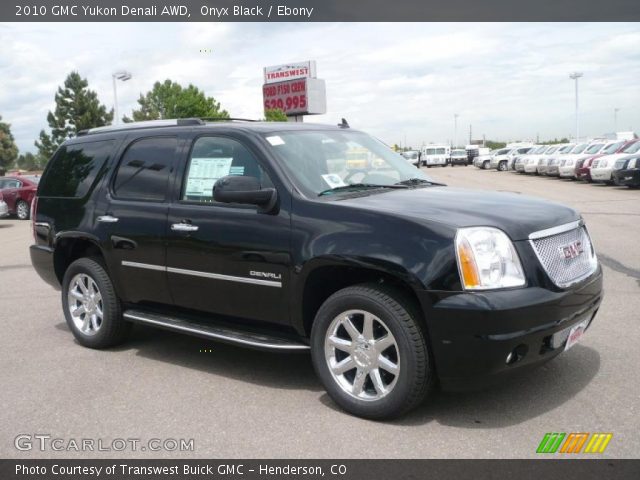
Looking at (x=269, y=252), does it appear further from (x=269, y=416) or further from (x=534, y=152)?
(x=534, y=152)

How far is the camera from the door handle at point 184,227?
504 cm

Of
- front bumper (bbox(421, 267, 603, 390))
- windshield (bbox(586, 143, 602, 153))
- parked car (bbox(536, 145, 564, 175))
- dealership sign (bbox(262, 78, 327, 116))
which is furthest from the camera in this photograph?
dealership sign (bbox(262, 78, 327, 116))

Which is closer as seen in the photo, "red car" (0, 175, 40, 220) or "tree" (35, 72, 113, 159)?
"red car" (0, 175, 40, 220)

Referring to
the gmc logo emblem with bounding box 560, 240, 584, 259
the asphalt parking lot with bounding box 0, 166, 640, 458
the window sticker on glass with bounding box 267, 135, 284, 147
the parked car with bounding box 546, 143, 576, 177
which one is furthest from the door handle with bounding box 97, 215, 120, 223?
the parked car with bounding box 546, 143, 576, 177

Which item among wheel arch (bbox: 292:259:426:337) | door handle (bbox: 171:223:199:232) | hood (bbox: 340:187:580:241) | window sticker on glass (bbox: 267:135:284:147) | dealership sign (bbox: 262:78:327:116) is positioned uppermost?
dealership sign (bbox: 262:78:327:116)

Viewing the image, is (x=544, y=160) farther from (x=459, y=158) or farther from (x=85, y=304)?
(x=85, y=304)

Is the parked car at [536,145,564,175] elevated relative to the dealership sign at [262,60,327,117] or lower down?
lower down

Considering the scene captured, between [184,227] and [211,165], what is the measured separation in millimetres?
516

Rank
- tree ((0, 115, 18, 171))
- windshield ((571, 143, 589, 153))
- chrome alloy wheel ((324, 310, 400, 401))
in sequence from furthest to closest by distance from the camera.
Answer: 1. tree ((0, 115, 18, 171))
2. windshield ((571, 143, 589, 153))
3. chrome alloy wheel ((324, 310, 400, 401))

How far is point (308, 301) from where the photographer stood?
15.0 ft

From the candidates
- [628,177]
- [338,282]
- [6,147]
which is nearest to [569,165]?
[628,177]

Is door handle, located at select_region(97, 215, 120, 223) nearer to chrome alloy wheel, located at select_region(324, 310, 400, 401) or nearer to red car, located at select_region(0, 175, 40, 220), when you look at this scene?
chrome alloy wheel, located at select_region(324, 310, 400, 401)

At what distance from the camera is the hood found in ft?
13.3

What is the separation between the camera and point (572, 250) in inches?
173
